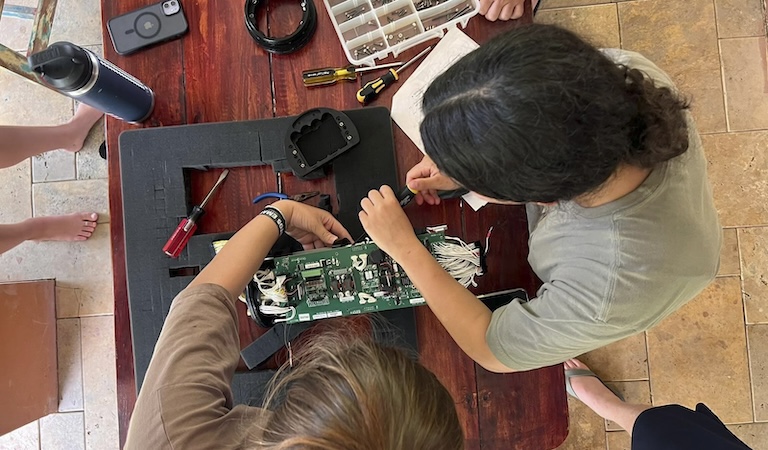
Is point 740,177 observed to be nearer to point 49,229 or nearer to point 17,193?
point 49,229

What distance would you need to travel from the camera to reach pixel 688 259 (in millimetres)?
696

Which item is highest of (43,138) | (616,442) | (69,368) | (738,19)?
(43,138)

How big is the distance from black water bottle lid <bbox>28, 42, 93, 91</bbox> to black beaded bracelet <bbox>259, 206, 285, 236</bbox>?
35 cm

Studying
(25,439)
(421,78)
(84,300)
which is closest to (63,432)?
(25,439)

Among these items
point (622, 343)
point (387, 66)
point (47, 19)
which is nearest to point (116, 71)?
point (47, 19)

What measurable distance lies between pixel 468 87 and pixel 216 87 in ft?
1.91

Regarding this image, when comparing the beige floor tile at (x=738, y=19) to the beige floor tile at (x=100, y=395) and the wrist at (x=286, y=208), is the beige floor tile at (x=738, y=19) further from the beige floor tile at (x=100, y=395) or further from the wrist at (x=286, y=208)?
the beige floor tile at (x=100, y=395)

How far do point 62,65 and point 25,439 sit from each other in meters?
1.39

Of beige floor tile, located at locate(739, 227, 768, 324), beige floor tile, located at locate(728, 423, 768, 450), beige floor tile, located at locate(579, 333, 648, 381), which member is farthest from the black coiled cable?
beige floor tile, located at locate(728, 423, 768, 450)

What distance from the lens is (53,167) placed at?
162 cm

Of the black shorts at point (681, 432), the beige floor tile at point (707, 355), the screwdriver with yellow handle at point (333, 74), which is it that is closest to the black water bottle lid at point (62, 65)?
the screwdriver with yellow handle at point (333, 74)

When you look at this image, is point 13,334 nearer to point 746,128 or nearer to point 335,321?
point 335,321

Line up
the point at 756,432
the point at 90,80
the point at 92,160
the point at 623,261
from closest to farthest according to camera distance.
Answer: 1. the point at 623,261
2. the point at 90,80
3. the point at 756,432
4. the point at 92,160

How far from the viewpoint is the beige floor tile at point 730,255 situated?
5.03ft
